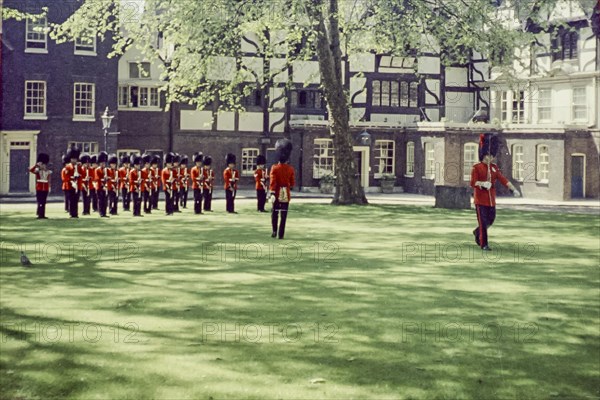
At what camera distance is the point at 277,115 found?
142ft

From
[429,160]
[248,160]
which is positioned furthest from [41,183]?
[429,160]

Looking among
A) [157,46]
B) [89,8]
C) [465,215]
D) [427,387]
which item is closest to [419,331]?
[427,387]

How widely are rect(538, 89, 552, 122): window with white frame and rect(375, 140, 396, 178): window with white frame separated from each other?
858 cm

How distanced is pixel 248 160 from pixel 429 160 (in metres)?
10.5

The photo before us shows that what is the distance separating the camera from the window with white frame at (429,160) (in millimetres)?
42875

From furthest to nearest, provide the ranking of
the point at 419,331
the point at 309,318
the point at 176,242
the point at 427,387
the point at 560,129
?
the point at 560,129 → the point at 176,242 → the point at 309,318 → the point at 419,331 → the point at 427,387

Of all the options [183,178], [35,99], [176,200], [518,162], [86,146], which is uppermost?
[35,99]

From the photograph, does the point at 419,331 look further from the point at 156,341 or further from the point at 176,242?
the point at 176,242

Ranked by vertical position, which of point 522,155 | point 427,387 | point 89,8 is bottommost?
point 427,387

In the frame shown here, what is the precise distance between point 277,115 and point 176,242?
27038 mm

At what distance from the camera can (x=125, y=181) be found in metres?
25.6

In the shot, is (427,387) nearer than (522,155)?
Yes

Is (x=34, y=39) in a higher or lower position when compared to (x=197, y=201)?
higher

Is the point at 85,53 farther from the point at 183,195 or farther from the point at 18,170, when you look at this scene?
the point at 183,195
